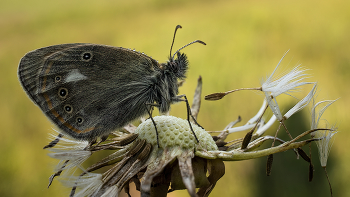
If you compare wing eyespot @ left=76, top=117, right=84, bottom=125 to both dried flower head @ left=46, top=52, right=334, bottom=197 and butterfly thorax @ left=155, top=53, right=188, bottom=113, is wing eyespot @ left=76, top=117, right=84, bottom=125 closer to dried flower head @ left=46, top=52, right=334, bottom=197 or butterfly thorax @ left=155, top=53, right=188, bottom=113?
dried flower head @ left=46, top=52, right=334, bottom=197

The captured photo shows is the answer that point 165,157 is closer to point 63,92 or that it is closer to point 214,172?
point 214,172

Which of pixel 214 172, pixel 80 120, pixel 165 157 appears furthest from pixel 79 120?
pixel 214 172

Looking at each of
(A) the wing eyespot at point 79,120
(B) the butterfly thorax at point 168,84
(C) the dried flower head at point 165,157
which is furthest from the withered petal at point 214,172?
(A) the wing eyespot at point 79,120

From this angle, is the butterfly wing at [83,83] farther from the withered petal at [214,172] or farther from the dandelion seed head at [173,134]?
the withered petal at [214,172]

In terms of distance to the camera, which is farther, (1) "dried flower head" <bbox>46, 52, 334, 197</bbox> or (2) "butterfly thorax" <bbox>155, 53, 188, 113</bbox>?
(2) "butterfly thorax" <bbox>155, 53, 188, 113</bbox>

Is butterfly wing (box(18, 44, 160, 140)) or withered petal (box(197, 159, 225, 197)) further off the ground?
butterfly wing (box(18, 44, 160, 140))

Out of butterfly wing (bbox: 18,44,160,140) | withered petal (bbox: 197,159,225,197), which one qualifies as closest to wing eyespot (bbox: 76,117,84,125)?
butterfly wing (bbox: 18,44,160,140)

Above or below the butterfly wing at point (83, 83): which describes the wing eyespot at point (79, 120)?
below

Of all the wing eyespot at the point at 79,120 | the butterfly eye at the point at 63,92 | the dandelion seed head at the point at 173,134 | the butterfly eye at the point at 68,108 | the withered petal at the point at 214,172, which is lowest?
the withered petal at the point at 214,172

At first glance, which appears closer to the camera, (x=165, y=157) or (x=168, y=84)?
(x=165, y=157)
